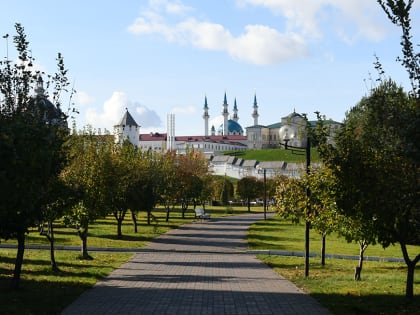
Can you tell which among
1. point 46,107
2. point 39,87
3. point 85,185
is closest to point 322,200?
point 46,107

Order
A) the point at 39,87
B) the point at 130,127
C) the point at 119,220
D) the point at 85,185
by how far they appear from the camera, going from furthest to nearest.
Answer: the point at 130,127, the point at 119,220, the point at 85,185, the point at 39,87

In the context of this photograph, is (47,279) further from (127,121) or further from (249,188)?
(127,121)

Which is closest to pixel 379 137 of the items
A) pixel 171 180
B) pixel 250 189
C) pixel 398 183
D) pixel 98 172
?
pixel 398 183

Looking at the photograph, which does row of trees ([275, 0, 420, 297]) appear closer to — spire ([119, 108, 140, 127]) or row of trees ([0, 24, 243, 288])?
row of trees ([0, 24, 243, 288])

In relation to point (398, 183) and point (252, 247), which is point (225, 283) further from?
→ point (252, 247)

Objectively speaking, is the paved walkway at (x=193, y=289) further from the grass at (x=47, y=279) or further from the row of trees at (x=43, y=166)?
the row of trees at (x=43, y=166)

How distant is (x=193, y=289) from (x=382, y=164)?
5.38 m

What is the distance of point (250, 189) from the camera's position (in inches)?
3068

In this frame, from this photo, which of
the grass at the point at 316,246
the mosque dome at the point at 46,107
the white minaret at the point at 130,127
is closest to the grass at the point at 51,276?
the mosque dome at the point at 46,107

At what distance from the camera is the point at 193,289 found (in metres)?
14.1

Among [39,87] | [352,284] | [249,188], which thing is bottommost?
[352,284]

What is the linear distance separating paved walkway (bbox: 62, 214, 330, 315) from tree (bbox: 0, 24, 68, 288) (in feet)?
7.38

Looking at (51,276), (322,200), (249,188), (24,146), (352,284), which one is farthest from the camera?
(249,188)

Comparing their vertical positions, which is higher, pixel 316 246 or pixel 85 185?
pixel 85 185
